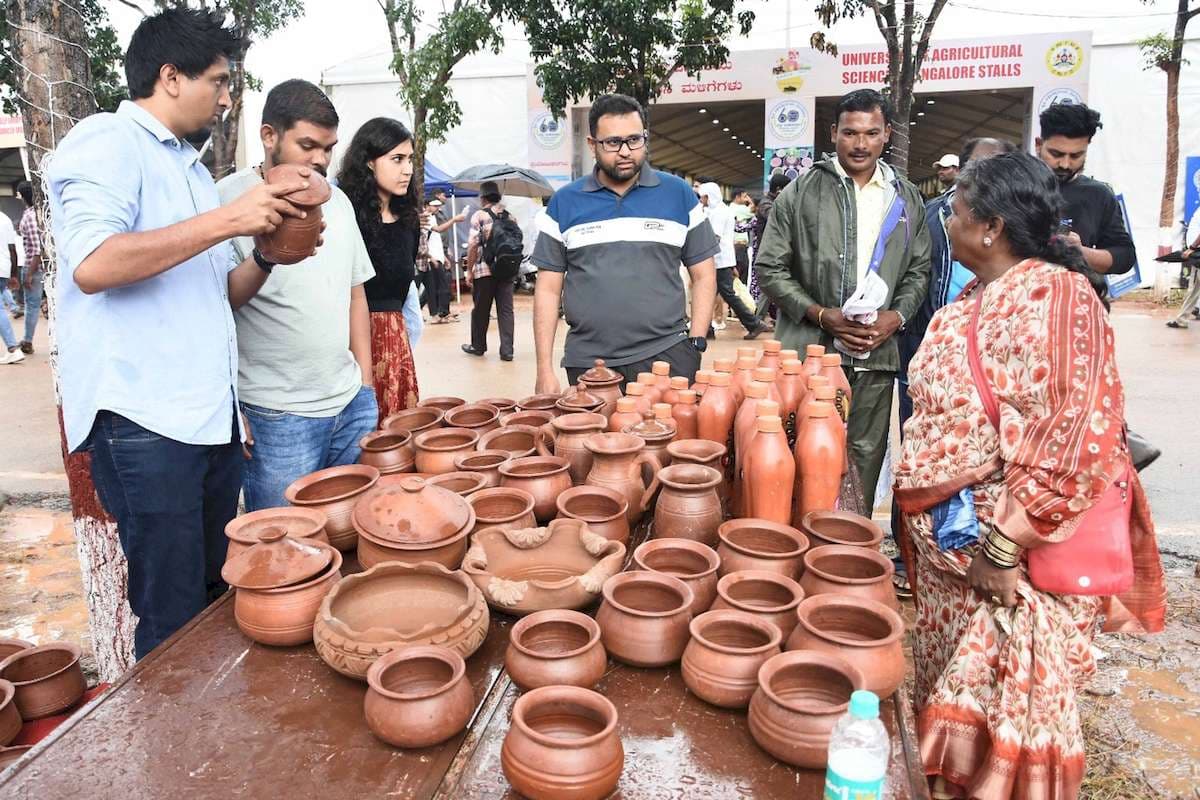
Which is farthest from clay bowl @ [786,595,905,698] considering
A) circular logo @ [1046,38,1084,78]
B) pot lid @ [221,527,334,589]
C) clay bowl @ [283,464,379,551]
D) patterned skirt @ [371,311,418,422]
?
circular logo @ [1046,38,1084,78]

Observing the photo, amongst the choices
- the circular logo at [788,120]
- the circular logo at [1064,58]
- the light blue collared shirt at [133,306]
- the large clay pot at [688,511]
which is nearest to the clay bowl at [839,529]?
the large clay pot at [688,511]

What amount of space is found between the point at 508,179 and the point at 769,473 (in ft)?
38.7

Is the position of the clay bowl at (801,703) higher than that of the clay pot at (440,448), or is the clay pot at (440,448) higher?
the clay pot at (440,448)

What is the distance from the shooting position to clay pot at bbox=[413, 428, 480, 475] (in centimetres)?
221

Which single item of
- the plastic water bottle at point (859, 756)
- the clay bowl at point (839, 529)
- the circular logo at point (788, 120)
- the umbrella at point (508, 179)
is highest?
the circular logo at point (788, 120)

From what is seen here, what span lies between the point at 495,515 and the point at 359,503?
0.31 m

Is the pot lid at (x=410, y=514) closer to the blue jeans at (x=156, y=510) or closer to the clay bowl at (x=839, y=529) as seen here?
the blue jeans at (x=156, y=510)

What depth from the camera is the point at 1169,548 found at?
3867mm

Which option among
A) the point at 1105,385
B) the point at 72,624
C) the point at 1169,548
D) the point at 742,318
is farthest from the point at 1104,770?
the point at 742,318

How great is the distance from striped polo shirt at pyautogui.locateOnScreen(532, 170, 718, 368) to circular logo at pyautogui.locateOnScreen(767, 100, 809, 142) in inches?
467

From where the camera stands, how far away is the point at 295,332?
93.7 inches

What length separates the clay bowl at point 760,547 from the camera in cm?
166

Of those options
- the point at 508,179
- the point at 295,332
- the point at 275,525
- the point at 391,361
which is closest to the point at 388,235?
the point at 391,361

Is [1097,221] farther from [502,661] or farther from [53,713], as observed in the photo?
[53,713]
